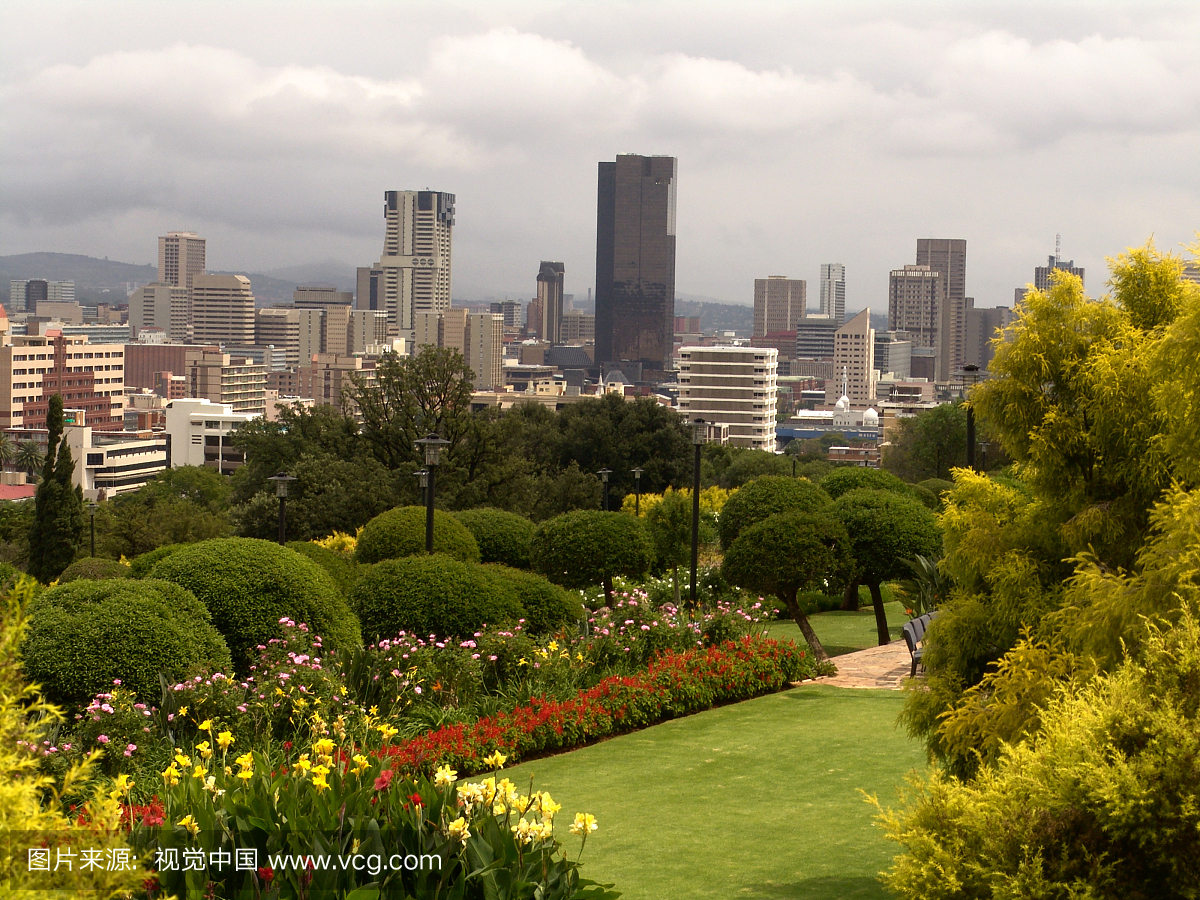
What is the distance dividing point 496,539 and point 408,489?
13695 mm

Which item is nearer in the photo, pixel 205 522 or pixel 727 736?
pixel 727 736

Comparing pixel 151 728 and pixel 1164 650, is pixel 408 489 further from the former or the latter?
pixel 1164 650

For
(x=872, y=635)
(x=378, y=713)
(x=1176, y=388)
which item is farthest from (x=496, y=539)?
(x=1176, y=388)

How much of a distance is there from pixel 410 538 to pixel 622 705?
6936mm

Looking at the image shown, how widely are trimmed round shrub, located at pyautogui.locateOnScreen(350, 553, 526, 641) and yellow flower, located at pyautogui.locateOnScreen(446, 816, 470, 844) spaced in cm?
622

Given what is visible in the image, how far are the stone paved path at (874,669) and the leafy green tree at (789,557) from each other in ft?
1.70

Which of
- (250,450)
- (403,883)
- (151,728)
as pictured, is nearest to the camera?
(403,883)

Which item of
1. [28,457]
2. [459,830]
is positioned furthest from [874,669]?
[28,457]

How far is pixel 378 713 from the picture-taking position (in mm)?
9055

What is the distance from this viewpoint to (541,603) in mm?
12383

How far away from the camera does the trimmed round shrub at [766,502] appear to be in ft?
55.2

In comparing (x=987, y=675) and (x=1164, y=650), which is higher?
(x=1164, y=650)

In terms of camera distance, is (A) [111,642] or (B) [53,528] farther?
(B) [53,528]

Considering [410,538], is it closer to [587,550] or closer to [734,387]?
[587,550]
